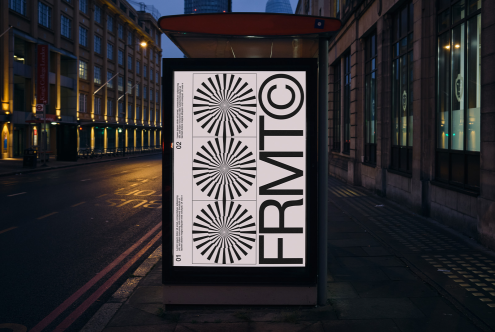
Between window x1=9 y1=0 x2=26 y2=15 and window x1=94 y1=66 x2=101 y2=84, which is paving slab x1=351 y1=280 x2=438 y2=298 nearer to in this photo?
window x1=9 y1=0 x2=26 y2=15

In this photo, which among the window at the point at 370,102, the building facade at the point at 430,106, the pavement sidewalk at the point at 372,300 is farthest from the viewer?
the window at the point at 370,102

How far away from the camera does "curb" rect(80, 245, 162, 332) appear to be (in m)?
4.51

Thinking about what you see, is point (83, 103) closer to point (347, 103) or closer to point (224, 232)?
point (347, 103)

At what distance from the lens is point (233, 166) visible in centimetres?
483

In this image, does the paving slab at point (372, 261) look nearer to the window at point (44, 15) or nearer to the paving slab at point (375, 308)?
the paving slab at point (375, 308)

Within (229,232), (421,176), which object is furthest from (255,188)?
(421,176)

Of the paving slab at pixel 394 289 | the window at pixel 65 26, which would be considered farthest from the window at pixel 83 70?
the paving slab at pixel 394 289

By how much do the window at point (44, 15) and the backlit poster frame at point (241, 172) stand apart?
44.4 metres

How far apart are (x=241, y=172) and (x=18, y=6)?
42112 mm

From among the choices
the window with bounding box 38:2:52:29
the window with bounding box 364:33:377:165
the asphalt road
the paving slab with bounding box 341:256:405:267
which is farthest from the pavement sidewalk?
the window with bounding box 38:2:52:29

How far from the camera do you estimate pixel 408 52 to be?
12992 mm

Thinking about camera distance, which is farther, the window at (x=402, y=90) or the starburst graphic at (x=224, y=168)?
the window at (x=402, y=90)

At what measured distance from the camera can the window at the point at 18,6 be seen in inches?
1479

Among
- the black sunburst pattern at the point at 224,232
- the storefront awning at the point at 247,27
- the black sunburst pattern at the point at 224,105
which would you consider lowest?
the black sunburst pattern at the point at 224,232
